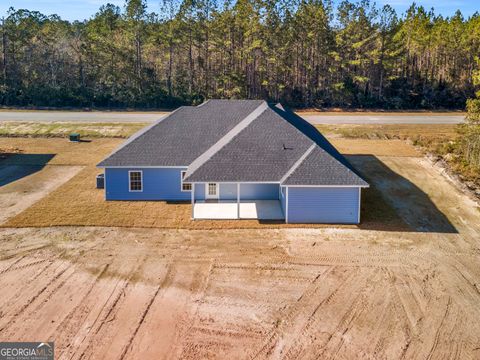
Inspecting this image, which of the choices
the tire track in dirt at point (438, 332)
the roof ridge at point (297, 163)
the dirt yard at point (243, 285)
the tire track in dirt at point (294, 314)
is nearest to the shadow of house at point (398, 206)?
the dirt yard at point (243, 285)

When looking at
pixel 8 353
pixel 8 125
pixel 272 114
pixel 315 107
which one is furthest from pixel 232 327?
pixel 315 107

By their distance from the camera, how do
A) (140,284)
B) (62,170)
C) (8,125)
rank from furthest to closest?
(8,125), (62,170), (140,284)

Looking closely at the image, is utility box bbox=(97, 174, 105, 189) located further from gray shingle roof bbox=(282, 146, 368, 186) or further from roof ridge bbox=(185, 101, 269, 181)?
gray shingle roof bbox=(282, 146, 368, 186)

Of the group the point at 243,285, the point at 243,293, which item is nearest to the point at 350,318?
the point at 243,293

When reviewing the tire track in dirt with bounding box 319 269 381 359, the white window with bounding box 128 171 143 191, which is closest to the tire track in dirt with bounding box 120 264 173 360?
the tire track in dirt with bounding box 319 269 381 359

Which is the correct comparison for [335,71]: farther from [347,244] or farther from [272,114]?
[347,244]

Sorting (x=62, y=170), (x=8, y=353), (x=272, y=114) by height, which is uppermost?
(x=272, y=114)
